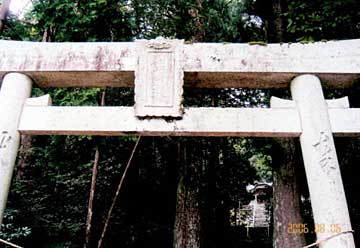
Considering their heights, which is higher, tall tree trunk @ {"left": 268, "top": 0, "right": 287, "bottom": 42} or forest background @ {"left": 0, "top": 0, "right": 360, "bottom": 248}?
tall tree trunk @ {"left": 268, "top": 0, "right": 287, "bottom": 42}

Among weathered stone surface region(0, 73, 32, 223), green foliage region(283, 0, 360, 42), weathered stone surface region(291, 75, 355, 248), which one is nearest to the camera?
weathered stone surface region(291, 75, 355, 248)

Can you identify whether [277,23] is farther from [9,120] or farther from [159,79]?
[9,120]

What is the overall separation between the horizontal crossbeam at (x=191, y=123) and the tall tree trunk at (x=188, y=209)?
7.99ft

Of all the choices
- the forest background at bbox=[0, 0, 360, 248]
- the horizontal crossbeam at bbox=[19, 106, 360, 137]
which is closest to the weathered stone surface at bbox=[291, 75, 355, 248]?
the horizontal crossbeam at bbox=[19, 106, 360, 137]

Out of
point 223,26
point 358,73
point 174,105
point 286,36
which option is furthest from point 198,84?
point 286,36

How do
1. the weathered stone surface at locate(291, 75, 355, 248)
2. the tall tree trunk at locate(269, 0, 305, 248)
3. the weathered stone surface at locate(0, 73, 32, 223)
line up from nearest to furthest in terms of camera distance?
the weathered stone surface at locate(291, 75, 355, 248) < the weathered stone surface at locate(0, 73, 32, 223) < the tall tree trunk at locate(269, 0, 305, 248)

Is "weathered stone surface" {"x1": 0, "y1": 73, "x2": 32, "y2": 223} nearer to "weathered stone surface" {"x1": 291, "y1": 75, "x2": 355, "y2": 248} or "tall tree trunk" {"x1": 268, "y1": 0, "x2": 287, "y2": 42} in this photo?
"weathered stone surface" {"x1": 291, "y1": 75, "x2": 355, "y2": 248}

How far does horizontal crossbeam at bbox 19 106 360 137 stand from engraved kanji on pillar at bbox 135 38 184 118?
0.38 ft

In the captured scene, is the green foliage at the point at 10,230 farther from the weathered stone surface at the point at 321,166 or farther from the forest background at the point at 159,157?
the weathered stone surface at the point at 321,166

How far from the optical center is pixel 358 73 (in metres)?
3.62

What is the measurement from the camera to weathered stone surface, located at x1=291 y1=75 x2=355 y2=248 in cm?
301

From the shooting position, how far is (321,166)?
3213 mm

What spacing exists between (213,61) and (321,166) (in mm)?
1559

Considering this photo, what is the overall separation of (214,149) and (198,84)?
386cm
